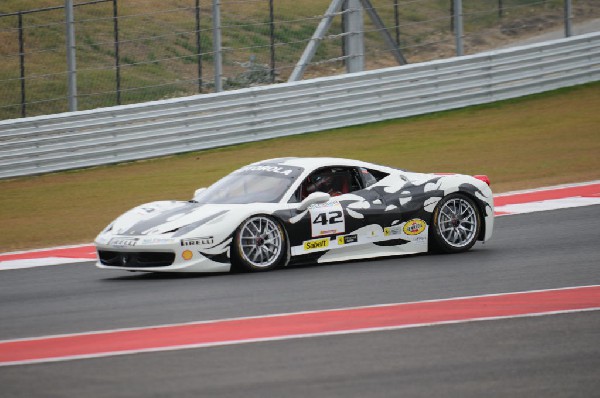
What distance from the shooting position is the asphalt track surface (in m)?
6.98

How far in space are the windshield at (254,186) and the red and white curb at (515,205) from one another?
1.94m

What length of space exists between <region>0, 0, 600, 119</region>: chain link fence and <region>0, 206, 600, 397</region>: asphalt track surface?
9333 millimetres

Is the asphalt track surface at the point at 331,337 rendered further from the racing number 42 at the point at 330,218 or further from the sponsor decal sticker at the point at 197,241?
the racing number 42 at the point at 330,218

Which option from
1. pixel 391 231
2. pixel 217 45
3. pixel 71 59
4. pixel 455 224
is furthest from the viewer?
pixel 217 45

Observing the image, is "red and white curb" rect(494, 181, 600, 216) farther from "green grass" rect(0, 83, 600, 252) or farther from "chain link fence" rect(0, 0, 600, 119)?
"chain link fence" rect(0, 0, 600, 119)

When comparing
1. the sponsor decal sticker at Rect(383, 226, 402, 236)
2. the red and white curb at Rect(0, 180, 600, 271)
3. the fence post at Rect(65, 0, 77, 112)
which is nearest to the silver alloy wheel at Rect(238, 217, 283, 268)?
the sponsor decal sticker at Rect(383, 226, 402, 236)

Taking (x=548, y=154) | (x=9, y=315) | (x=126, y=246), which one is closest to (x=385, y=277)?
(x=126, y=246)

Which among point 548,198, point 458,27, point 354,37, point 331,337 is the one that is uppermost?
point 458,27

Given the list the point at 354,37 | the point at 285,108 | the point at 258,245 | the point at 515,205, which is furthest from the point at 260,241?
the point at 354,37

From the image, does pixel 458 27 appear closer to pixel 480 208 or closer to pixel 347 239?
pixel 480 208

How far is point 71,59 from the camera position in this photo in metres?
21.1

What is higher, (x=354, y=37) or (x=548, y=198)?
(x=354, y=37)

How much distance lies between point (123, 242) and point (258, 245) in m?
1.28

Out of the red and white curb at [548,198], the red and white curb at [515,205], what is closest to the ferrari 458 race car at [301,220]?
the red and white curb at [515,205]
